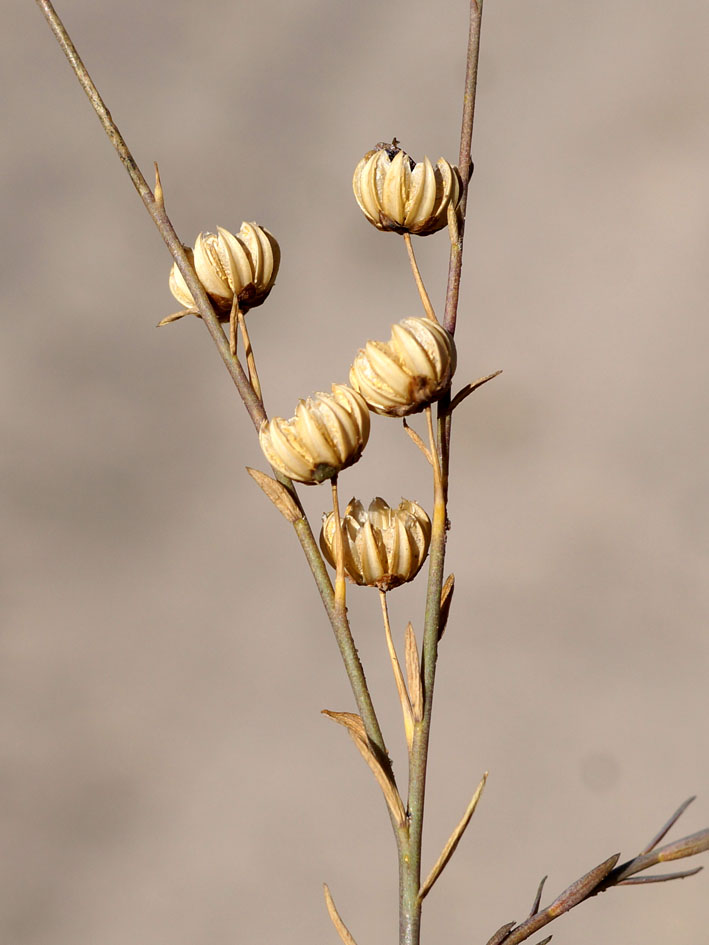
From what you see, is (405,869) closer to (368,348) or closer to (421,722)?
(421,722)

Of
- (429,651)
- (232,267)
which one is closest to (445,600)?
(429,651)

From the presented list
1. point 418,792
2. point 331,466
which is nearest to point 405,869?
point 418,792

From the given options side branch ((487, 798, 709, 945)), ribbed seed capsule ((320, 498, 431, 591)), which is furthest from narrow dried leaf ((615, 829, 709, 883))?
ribbed seed capsule ((320, 498, 431, 591))

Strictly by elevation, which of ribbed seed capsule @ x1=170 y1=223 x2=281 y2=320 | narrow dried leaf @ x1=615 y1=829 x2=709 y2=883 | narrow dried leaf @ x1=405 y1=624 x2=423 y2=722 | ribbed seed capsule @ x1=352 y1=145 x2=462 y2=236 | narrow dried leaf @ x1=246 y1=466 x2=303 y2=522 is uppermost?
ribbed seed capsule @ x1=352 y1=145 x2=462 y2=236

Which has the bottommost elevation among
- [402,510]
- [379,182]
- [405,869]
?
[405,869]

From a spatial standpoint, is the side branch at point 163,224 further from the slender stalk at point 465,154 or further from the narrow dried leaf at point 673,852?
the narrow dried leaf at point 673,852

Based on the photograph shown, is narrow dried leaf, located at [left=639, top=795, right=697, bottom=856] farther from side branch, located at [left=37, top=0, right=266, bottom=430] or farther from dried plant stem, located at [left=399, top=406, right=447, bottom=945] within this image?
side branch, located at [left=37, top=0, right=266, bottom=430]

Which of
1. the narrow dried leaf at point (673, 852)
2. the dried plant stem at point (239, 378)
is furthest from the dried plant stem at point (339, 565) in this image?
the narrow dried leaf at point (673, 852)
